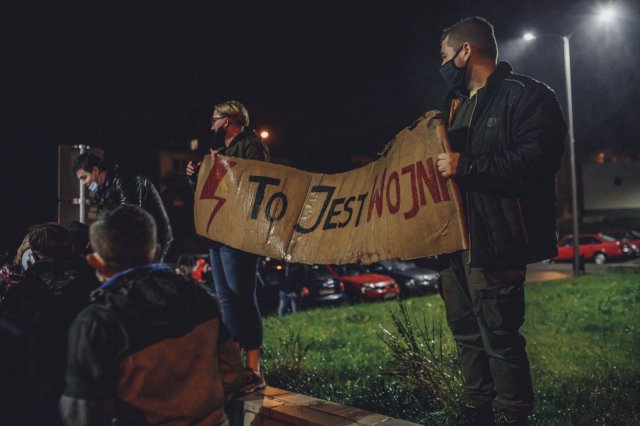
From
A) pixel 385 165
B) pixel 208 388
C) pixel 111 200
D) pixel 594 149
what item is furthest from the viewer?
pixel 594 149

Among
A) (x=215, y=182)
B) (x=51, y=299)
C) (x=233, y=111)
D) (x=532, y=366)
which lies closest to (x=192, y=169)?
(x=215, y=182)

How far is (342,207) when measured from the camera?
368 centimetres

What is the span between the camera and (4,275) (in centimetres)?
370

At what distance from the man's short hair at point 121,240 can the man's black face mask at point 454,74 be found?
1.73 meters

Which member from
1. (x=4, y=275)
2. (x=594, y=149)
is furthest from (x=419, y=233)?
(x=594, y=149)

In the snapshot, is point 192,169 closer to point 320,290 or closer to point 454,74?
point 454,74

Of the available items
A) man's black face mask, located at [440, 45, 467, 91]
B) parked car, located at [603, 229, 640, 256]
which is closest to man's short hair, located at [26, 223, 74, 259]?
man's black face mask, located at [440, 45, 467, 91]

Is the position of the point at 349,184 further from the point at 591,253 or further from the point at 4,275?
the point at 591,253

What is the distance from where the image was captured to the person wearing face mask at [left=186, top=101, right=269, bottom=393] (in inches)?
154

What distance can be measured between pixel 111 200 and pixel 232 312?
158 cm

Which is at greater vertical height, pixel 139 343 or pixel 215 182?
pixel 215 182

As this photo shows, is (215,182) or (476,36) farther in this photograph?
(215,182)

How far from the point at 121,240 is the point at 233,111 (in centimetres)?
210

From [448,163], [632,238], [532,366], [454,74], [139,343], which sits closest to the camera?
[139,343]
